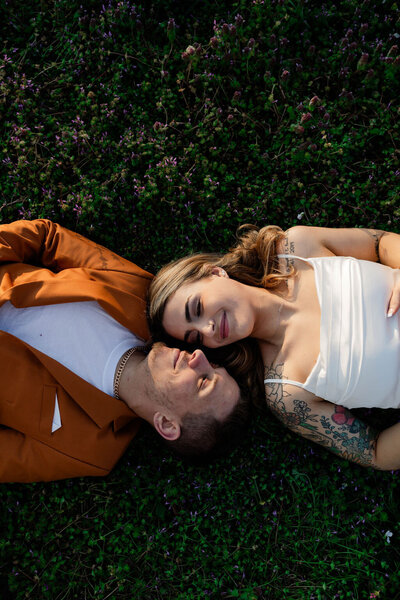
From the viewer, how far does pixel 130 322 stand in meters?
4.19

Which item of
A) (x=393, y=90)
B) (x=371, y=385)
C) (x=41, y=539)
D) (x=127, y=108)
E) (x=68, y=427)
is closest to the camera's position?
(x=371, y=385)

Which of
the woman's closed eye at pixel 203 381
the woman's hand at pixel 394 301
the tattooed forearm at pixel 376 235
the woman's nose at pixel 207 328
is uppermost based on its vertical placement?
the tattooed forearm at pixel 376 235

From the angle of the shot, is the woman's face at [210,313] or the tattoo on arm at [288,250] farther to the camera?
the tattoo on arm at [288,250]

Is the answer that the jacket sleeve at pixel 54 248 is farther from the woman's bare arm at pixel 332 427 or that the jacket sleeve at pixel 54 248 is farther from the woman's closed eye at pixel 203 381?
the woman's bare arm at pixel 332 427

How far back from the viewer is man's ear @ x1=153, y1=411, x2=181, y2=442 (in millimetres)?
3740

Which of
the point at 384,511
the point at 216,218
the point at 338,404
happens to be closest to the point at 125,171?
the point at 216,218

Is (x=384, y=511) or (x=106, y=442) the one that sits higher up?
(x=106, y=442)

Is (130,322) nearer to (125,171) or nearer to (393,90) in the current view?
(125,171)

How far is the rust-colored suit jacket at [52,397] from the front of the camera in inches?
154

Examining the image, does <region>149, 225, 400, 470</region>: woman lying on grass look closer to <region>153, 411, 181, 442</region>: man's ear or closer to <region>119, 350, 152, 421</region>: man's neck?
<region>119, 350, 152, 421</region>: man's neck

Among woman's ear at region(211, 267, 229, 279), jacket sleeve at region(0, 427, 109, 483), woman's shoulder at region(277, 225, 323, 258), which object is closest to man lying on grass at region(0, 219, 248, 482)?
jacket sleeve at region(0, 427, 109, 483)

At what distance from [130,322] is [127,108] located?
240 centimetres

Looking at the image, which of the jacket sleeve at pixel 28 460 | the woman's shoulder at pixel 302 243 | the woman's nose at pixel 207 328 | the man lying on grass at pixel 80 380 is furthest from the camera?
the woman's shoulder at pixel 302 243

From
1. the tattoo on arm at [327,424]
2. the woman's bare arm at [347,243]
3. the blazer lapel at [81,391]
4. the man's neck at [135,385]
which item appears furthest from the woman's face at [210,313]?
the blazer lapel at [81,391]
